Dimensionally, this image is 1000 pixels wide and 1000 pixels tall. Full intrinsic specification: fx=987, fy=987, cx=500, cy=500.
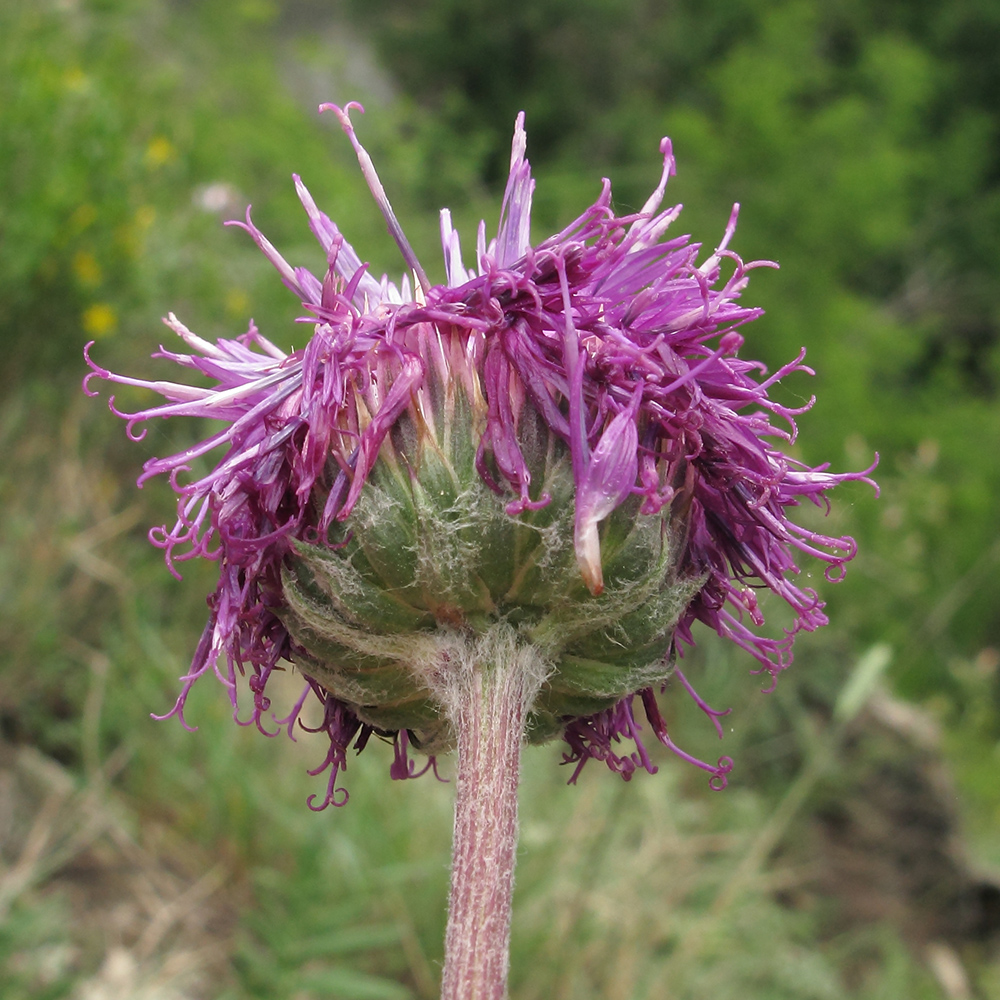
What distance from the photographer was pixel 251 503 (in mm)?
1192

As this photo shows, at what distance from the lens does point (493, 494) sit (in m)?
1.07

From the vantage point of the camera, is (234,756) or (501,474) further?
(234,756)

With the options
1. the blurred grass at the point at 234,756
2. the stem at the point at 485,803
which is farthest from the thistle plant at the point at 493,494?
the blurred grass at the point at 234,756

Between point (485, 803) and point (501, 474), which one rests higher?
point (501, 474)

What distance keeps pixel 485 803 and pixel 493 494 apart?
0.33 meters

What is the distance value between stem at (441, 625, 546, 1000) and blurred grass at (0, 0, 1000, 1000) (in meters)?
0.83

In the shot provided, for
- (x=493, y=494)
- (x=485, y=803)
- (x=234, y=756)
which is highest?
(x=493, y=494)

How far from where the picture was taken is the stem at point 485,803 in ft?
3.25

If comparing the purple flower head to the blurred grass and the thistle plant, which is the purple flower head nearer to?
the thistle plant

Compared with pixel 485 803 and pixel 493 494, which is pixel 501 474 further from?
pixel 485 803

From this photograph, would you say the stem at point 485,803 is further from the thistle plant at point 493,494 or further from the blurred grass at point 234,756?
the blurred grass at point 234,756

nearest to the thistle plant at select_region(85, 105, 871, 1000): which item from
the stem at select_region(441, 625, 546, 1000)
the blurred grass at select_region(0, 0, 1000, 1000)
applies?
the stem at select_region(441, 625, 546, 1000)

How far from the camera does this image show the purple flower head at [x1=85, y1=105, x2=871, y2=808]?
107cm

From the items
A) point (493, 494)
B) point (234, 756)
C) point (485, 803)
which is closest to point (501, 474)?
point (493, 494)
